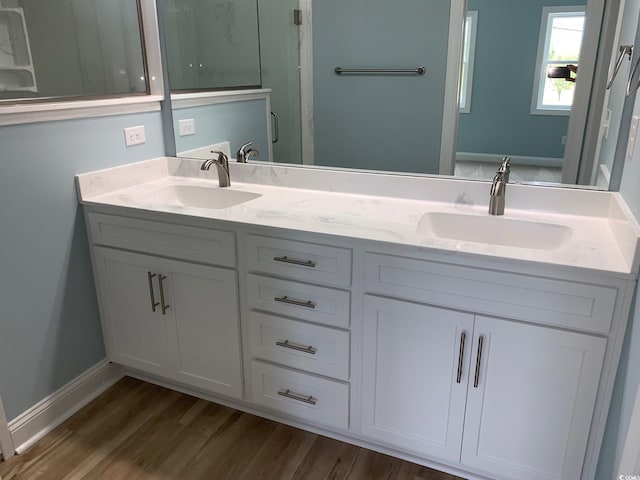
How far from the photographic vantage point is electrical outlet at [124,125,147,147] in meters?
2.24

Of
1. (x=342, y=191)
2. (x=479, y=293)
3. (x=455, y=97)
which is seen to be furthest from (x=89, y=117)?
(x=479, y=293)

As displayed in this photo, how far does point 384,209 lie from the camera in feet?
6.24

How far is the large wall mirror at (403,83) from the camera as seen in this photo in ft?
5.68

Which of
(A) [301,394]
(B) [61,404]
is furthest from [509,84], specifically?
(B) [61,404]

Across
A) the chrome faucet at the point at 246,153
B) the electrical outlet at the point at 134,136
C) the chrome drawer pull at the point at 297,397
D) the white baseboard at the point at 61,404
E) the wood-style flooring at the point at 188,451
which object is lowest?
the wood-style flooring at the point at 188,451

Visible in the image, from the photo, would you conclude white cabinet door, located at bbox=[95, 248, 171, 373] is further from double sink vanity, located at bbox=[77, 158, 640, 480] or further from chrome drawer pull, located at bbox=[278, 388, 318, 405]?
chrome drawer pull, located at bbox=[278, 388, 318, 405]

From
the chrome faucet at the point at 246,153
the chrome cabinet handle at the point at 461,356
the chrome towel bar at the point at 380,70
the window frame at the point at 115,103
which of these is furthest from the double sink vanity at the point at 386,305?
the chrome towel bar at the point at 380,70

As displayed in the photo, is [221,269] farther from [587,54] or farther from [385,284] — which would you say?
[587,54]

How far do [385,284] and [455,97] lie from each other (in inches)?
33.2

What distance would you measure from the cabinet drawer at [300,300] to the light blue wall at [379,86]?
664 millimetres

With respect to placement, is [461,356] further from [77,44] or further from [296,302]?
[77,44]

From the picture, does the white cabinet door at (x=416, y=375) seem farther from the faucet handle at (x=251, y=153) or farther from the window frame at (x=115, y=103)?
the window frame at (x=115, y=103)

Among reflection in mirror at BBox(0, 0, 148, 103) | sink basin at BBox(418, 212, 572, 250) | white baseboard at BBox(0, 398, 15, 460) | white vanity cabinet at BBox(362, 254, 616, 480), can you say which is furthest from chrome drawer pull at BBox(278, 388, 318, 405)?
reflection in mirror at BBox(0, 0, 148, 103)

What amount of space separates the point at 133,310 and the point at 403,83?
1502mm
